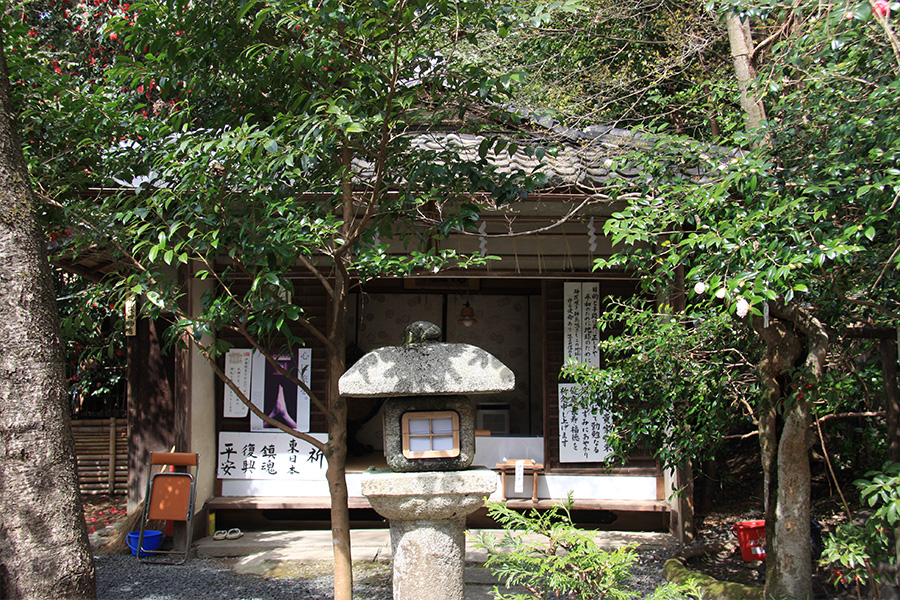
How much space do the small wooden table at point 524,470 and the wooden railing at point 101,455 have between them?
5641mm

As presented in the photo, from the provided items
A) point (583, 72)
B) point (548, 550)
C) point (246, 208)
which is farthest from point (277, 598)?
point (583, 72)

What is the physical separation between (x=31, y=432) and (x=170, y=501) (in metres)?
3.43

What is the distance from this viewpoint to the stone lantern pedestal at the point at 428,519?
4320 mm

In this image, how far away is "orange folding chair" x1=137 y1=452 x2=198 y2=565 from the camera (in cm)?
709

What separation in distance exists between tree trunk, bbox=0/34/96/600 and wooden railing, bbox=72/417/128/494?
634 centimetres

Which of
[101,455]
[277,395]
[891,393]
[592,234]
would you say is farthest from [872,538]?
[101,455]

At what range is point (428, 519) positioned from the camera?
444 centimetres

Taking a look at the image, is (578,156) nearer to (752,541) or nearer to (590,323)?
(590,323)

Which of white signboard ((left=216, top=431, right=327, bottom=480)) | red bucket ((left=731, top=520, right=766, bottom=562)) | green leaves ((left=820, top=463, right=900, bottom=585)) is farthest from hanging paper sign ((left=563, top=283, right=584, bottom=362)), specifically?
green leaves ((left=820, top=463, right=900, bottom=585))

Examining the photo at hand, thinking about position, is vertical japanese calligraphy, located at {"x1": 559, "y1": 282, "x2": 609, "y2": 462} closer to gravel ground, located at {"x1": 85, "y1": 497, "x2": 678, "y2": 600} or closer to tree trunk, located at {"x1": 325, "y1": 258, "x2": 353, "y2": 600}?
gravel ground, located at {"x1": 85, "y1": 497, "x2": 678, "y2": 600}

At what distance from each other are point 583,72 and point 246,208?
4902 millimetres

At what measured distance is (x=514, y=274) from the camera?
7.46 metres

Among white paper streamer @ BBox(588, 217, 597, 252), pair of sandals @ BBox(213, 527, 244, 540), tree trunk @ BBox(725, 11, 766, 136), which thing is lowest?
pair of sandals @ BBox(213, 527, 244, 540)

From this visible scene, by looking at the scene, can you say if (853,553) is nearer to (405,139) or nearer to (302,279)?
(405,139)
